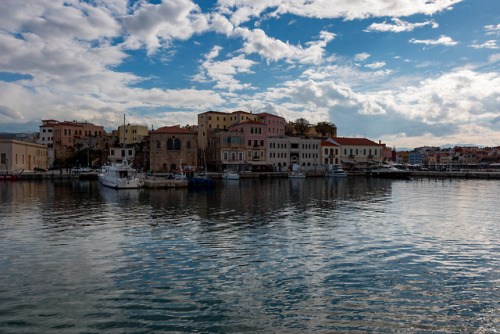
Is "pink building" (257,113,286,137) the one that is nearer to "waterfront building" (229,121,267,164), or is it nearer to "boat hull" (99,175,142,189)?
"waterfront building" (229,121,267,164)

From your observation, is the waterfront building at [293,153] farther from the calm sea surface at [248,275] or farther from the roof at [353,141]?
the calm sea surface at [248,275]

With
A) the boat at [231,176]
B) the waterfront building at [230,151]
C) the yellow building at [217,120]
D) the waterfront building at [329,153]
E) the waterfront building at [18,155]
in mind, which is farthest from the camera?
the waterfront building at [329,153]

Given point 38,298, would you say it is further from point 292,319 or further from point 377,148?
point 377,148

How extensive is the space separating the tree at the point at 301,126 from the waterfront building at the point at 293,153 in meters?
22.2

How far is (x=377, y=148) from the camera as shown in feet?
306

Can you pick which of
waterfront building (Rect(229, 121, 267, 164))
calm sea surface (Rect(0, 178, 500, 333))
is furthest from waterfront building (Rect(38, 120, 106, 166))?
calm sea surface (Rect(0, 178, 500, 333))

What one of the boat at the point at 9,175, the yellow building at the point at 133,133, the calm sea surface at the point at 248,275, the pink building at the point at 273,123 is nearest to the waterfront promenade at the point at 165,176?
the boat at the point at 9,175

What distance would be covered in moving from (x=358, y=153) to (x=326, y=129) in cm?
2218

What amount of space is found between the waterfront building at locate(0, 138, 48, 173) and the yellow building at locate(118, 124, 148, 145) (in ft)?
64.5

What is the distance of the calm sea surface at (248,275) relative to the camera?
8000 millimetres

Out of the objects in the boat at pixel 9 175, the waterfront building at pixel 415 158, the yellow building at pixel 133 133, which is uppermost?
the yellow building at pixel 133 133

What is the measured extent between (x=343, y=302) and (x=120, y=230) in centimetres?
1318

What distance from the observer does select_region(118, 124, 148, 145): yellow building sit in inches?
3637

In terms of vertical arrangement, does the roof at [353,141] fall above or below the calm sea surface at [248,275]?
above
